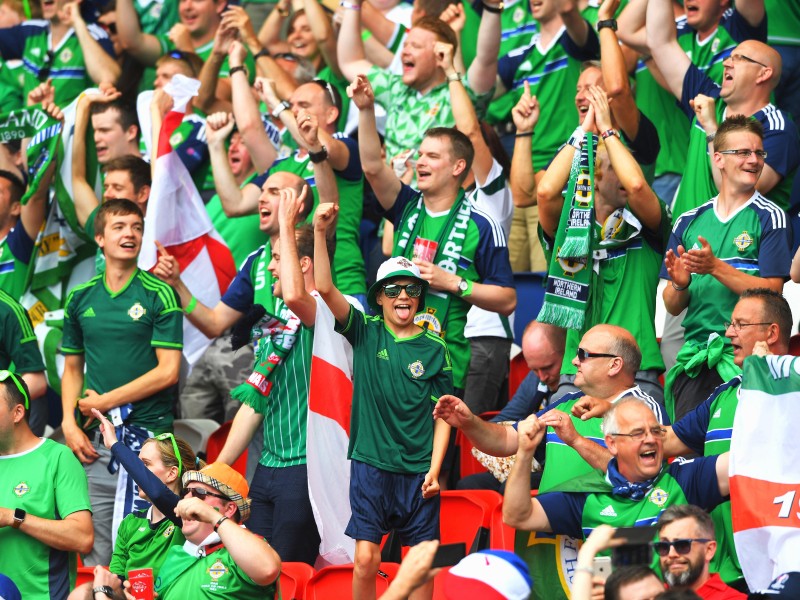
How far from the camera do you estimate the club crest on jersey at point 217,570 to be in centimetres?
629

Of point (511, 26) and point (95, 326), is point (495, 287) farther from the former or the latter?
point (511, 26)

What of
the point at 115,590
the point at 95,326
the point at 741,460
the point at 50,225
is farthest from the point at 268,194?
the point at 741,460

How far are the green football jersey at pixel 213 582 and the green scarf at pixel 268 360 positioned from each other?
4.94 ft

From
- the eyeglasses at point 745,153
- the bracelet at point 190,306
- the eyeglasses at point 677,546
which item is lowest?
the bracelet at point 190,306

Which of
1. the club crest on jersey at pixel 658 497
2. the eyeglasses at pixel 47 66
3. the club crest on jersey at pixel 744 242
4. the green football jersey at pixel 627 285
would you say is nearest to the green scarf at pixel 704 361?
the green football jersey at pixel 627 285

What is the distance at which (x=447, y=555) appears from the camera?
5.00 meters

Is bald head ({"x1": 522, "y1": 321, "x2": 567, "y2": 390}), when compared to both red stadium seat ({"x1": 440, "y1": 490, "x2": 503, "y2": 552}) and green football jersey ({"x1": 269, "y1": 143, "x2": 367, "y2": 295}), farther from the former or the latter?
green football jersey ({"x1": 269, "y1": 143, "x2": 367, "y2": 295})

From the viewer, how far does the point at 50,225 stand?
1010 cm

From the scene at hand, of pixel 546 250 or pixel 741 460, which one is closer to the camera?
pixel 741 460

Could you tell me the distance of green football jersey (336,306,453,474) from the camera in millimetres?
6797

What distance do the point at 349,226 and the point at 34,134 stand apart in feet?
9.17

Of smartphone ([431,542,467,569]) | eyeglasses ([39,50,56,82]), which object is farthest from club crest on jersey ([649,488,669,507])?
eyeglasses ([39,50,56,82])

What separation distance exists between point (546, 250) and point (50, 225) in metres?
3.92

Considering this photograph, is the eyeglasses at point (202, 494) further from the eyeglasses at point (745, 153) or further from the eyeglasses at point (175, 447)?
the eyeglasses at point (745, 153)
